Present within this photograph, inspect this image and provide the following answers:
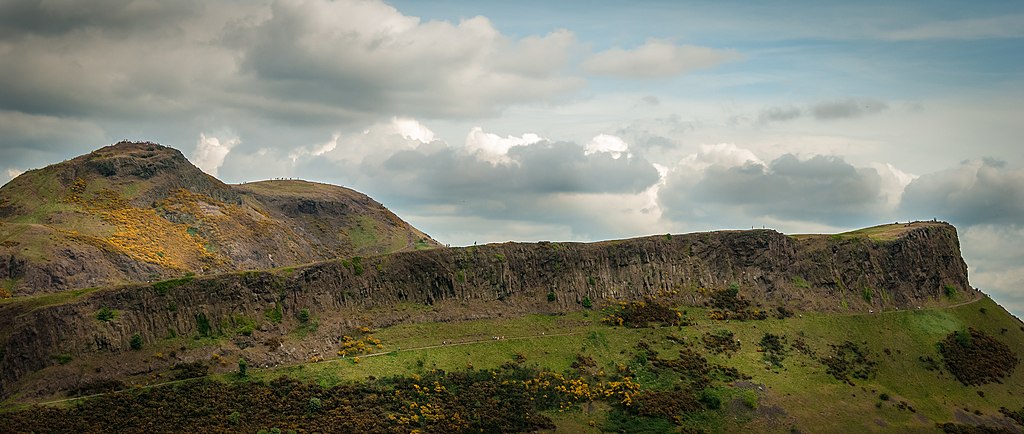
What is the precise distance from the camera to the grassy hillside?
86.5 m

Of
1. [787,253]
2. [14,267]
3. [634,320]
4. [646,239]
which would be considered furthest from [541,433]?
[14,267]

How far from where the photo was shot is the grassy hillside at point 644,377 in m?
86.5

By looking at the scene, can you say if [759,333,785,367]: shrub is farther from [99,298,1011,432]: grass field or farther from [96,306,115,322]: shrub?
[96,306,115,322]: shrub

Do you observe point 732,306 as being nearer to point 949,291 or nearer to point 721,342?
point 721,342

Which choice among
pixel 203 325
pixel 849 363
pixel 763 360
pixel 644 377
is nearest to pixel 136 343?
pixel 203 325

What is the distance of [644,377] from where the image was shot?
326 ft

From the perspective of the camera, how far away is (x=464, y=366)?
322ft

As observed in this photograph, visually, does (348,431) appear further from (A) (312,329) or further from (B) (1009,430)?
(B) (1009,430)

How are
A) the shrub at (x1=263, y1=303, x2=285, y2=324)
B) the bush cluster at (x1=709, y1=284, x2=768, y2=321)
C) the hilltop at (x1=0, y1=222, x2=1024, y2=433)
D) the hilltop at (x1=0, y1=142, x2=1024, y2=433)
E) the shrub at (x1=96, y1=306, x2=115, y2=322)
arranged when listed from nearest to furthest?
the hilltop at (x1=0, y1=222, x2=1024, y2=433) → the hilltop at (x1=0, y1=142, x2=1024, y2=433) → the shrub at (x1=96, y1=306, x2=115, y2=322) → the shrub at (x1=263, y1=303, x2=285, y2=324) → the bush cluster at (x1=709, y1=284, x2=768, y2=321)

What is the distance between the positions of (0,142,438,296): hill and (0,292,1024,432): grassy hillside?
5427 cm

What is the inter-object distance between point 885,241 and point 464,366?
248 ft

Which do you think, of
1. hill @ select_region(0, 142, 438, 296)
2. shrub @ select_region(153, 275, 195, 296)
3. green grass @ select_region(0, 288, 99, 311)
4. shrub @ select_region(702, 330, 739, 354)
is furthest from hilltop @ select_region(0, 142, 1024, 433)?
hill @ select_region(0, 142, 438, 296)

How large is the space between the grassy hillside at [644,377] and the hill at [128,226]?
5427cm

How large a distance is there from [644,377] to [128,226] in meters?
106
